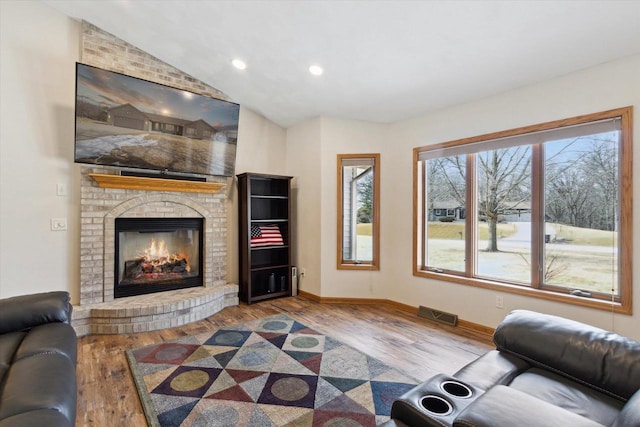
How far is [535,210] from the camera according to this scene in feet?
9.70

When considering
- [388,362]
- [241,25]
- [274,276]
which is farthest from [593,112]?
[274,276]

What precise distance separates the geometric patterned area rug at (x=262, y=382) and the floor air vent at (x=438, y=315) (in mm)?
1300

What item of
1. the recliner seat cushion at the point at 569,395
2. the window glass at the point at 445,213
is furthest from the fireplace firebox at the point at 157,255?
the recliner seat cushion at the point at 569,395

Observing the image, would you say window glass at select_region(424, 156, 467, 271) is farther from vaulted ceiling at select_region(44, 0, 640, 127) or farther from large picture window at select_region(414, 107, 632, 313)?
vaulted ceiling at select_region(44, 0, 640, 127)

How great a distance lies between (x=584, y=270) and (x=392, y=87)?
2.44 metres

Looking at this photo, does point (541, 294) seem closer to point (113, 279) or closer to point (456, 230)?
point (456, 230)

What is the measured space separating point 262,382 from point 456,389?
1425 mm

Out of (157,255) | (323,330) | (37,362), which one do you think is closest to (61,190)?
(157,255)

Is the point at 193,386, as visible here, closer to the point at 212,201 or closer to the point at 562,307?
the point at 212,201

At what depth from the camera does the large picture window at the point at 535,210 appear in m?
2.53

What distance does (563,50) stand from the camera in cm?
241

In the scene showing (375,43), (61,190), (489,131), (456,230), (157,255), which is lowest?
(157,255)

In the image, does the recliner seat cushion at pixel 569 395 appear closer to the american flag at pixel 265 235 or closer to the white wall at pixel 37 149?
the american flag at pixel 265 235

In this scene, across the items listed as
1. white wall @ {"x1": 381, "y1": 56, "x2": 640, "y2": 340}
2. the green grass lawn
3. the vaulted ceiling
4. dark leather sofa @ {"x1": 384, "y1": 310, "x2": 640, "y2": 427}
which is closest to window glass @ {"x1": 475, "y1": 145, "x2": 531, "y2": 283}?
the green grass lawn
